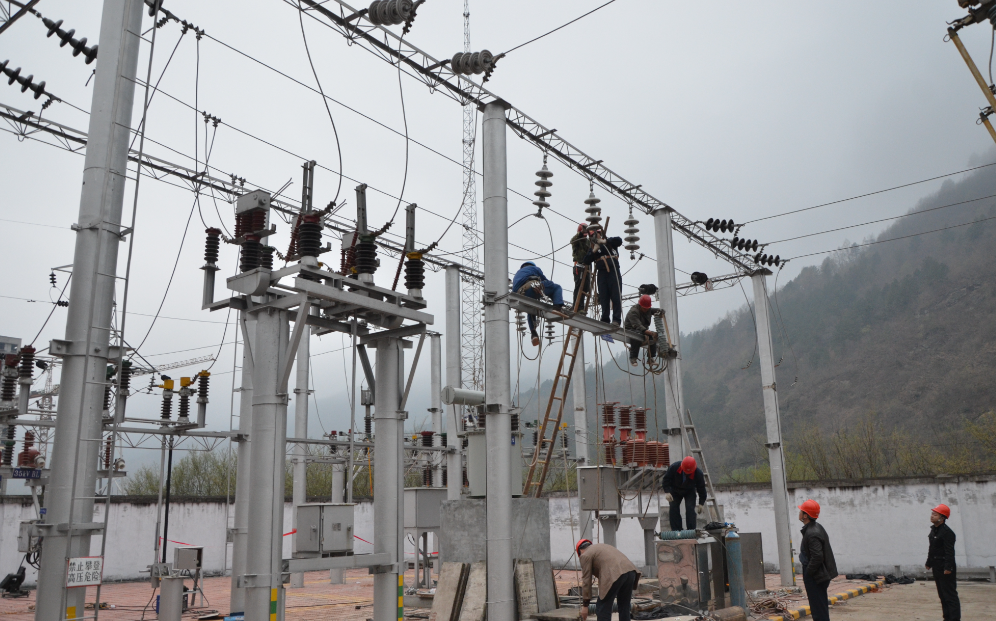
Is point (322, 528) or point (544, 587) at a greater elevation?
point (322, 528)

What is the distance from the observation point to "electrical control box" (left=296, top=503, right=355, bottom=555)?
8406 millimetres

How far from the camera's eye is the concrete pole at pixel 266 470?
7.73 m

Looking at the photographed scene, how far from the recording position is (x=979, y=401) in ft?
215

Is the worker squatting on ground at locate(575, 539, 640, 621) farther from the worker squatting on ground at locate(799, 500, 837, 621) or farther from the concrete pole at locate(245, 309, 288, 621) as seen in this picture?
the concrete pole at locate(245, 309, 288, 621)

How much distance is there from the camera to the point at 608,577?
10.1 m

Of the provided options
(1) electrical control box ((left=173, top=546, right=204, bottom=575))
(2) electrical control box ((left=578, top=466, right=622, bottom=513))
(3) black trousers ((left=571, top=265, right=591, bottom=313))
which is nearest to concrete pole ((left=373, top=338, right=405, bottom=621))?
(3) black trousers ((left=571, top=265, right=591, bottom=313))

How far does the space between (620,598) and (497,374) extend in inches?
156

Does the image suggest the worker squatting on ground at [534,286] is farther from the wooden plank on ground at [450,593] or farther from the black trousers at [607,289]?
the wooden plank on ground at [450,593]

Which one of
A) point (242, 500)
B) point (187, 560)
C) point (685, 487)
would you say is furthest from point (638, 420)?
point (242, 500)

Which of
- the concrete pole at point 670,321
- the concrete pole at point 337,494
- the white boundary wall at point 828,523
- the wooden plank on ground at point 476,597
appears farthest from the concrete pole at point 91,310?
the concrete pole at point 337,494

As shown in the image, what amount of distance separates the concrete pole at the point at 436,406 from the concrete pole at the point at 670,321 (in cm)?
902

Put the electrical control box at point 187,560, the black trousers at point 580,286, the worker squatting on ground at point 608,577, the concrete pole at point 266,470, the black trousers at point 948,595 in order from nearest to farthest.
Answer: the concrete pole at point 266,470, the worker squatting on ground at point 608,577, the black trousers at point 948,595, the black trousers at point 580,286, the electrical control box at point 187,560

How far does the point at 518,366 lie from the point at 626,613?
5584mm

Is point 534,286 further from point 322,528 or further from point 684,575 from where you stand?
point 322,528
